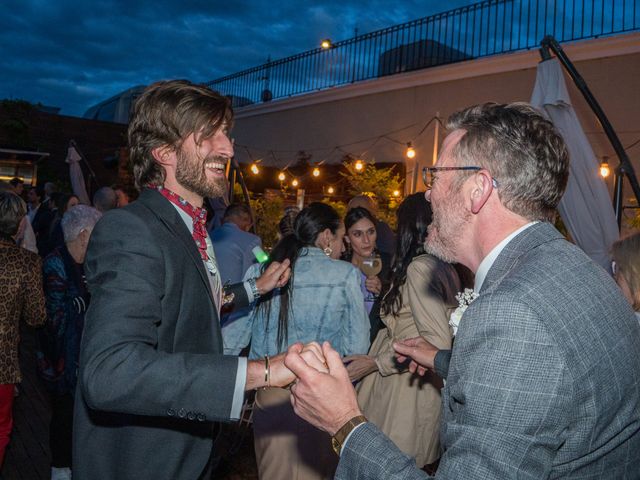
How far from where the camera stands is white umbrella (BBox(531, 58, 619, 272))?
4.66 meters

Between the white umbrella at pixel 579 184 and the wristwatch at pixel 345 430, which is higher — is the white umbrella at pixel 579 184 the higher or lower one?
the higher one

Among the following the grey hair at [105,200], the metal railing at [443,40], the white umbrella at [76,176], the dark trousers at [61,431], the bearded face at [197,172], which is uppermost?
the metal railing at [443,40]

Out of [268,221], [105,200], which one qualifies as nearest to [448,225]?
[105,200]

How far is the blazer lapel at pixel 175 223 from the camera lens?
1.63 metres

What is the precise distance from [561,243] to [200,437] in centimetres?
127

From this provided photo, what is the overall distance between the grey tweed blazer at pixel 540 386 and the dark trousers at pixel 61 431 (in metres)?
3.03

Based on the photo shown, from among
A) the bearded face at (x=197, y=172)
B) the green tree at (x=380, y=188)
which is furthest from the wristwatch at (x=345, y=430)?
the green tree at (x=380, y=188)

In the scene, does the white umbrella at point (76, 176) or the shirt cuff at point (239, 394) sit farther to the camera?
the white umbrella at point (76, 176)

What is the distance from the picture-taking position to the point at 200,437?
166 cm

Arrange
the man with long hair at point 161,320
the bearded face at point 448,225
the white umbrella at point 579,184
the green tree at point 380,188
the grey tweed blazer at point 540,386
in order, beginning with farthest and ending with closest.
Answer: the green tree at point 380,188 < the white umbrella at point 579,184 < the bearded face at point 448,225 < the man with long hair at point 161,320 < the grey tweed blazer at point 540,386

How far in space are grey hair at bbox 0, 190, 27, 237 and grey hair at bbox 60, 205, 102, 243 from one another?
0.31m

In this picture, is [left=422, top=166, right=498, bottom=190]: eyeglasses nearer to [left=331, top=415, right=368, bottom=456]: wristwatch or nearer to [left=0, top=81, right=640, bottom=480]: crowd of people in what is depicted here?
[left=0, top=81, right=640, bottom=480]: crowd of people

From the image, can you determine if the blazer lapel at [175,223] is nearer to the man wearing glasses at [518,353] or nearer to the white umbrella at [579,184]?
the man wearing glasses at [518,353]

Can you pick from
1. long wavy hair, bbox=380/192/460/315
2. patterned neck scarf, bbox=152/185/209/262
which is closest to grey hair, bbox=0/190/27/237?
patterned neck scarf, bbox=152/185/209/262
